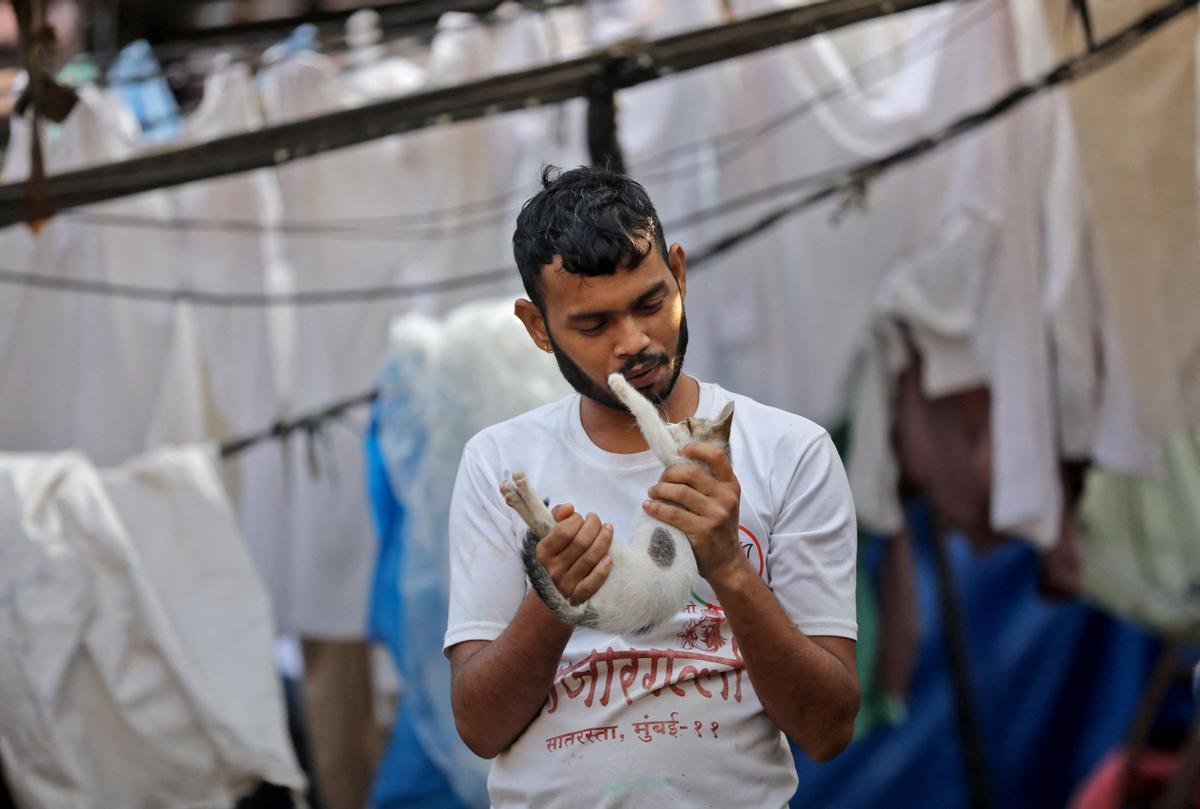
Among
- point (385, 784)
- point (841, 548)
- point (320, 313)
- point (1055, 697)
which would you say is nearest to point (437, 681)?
point (385, 784)

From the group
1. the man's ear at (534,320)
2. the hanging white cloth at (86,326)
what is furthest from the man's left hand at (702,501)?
the hanging white cloth at (86,326)

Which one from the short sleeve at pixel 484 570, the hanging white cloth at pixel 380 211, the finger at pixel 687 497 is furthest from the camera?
the hanging white cloth at pixel 380 211

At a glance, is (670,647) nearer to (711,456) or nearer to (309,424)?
(711,456)

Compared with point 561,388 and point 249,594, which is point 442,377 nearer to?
point 561,388

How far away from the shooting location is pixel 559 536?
1579 mm

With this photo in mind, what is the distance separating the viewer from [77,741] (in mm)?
3307

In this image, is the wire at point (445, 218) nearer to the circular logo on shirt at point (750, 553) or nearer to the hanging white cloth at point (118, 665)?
the hanging white cloth at point (118, 665)

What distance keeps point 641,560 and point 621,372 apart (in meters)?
0.26

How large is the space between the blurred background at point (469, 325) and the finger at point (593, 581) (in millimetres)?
1944

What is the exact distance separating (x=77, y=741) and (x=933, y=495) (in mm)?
2747

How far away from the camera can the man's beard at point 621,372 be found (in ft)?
5.73

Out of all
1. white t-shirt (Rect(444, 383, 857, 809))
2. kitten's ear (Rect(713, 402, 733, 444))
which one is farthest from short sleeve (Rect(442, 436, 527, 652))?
kitten's ear (Rect(713, 402, 733, 444))

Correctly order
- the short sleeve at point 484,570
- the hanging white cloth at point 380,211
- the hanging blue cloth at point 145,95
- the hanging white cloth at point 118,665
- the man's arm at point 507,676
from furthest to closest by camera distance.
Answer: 1. the hanging blue cloth at point 145,95
2. the hanging white cloth at point 380,211
3. the hanging white cloth at point 118,665
4. the short sleeve at point 484,570
5. the man's arm at point 507,676

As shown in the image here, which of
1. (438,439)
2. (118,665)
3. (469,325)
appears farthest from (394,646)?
(469,325)
